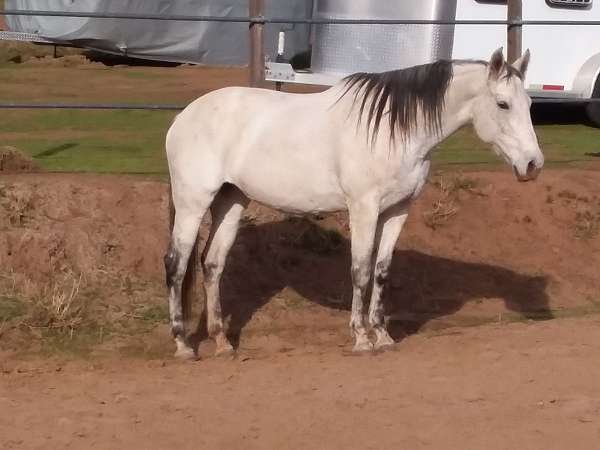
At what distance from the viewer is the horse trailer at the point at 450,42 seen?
12.1m

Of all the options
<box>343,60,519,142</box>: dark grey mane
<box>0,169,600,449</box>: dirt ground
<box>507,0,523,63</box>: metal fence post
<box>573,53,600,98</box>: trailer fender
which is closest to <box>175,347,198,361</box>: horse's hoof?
<box>0,169,600,449</box>: dirt ground

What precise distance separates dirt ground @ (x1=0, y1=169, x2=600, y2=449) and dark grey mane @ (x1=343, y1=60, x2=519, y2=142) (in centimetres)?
135

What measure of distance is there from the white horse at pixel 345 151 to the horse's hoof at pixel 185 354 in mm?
11

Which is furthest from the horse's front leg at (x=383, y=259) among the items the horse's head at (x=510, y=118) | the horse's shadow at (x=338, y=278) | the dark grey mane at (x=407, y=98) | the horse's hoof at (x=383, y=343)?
the horse's shadow at (x=338, y=278)

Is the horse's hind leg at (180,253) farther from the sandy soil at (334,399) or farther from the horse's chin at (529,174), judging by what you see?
the horse's chin at (529,174)

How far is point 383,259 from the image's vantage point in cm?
703

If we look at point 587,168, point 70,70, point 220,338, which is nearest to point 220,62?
point 70,70

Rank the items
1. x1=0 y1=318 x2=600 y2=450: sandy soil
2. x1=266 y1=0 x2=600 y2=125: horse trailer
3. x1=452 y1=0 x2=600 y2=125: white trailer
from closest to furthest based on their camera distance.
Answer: x1=0 y1=318 x2=600 y2=450: sandy soil
x1=266 y1=0 x2=600 y2=125: horse trailer
x1=452 y1=0 x2=600 y2=125: white trailer

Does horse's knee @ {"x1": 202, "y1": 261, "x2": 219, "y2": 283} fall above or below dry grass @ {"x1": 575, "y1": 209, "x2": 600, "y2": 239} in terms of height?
above

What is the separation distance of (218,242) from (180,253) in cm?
30

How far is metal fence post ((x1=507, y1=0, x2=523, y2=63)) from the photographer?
Result: 1014 cm

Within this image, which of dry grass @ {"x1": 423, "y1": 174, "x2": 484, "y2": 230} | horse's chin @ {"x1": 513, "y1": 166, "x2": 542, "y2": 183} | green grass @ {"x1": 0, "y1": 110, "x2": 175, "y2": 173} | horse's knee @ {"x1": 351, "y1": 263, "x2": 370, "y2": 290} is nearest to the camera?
horse's chin @ {"x1": 513, "y1": 166, "x2": 542, "y2": 183}

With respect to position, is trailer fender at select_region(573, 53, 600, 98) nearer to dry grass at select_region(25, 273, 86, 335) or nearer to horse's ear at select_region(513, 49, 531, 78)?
horse's ear at select_region(513, 49, 531, 78)

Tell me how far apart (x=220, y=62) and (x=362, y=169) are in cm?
1398
